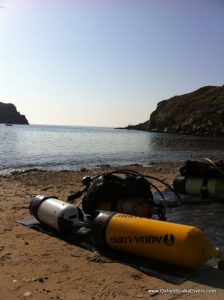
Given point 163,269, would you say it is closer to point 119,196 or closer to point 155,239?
point 155,239

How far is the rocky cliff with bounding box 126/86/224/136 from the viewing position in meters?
92.9

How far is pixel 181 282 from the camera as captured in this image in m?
4.96

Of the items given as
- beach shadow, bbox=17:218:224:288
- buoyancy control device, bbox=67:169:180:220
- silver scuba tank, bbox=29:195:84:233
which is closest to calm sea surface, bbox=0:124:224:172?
silver scuba tank, bbox=29:195:84:233

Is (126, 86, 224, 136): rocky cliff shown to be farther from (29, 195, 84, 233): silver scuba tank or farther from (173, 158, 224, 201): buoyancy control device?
(29, 195, 84, 233): silver scuba tank

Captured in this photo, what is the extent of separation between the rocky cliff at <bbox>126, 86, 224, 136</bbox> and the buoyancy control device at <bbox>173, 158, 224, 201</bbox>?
7497cm

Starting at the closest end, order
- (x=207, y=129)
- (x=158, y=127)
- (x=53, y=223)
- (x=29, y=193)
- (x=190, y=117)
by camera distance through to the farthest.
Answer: (x=53, y=223) → (x=29, y=193) → (x=207, y=129) → (x=190, y=117) → (x=158, y=127)

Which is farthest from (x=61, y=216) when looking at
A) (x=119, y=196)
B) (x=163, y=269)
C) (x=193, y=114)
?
(x=193, y=114)

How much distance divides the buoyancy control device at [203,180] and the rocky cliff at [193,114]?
7497cm

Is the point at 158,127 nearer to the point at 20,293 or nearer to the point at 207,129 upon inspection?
the point at 207,129

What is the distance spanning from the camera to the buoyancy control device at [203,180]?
9.84m

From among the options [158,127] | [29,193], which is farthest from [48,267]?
[158,127]

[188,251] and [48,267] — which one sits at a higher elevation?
[188,251]

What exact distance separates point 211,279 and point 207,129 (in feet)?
286

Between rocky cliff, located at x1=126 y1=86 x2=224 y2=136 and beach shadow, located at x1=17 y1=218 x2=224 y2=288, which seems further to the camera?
rocky cliff, located at x1=126 y1=86 x2=224 y2=136
